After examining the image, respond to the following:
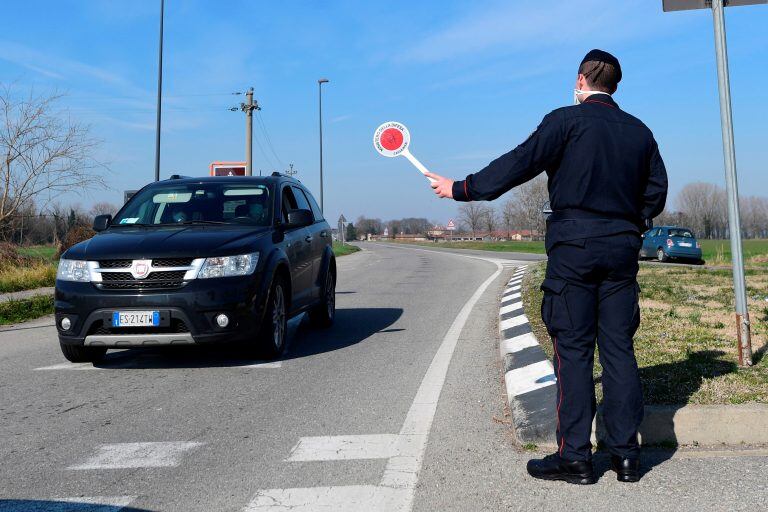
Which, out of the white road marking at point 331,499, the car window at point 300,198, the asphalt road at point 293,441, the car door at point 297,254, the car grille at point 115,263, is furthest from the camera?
the car window at point 300,198

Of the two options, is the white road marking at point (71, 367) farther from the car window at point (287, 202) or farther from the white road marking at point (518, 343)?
the white road marking at point (518, 343)

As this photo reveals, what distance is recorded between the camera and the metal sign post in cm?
515

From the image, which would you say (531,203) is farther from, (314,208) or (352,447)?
(352,447)

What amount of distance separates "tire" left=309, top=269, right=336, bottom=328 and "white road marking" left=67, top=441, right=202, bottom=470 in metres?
4.61

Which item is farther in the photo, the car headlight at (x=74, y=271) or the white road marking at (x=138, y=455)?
the car headlight at (x=74, y=271)

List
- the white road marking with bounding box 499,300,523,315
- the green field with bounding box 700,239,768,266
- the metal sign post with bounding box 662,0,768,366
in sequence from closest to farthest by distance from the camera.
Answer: the metal sign post with bounding box 662,0,768,366 < the white road marking with bounding box 499,300,523,315 < the green field with bounding box 700,239,768,266

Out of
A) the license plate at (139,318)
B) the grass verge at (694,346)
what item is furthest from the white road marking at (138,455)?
the grass verge at (694,346)

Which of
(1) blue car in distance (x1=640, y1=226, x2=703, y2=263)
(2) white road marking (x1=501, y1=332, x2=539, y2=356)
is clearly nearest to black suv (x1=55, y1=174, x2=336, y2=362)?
(2) white road marking (x1=501, y1=332, x2=539, y2=356)

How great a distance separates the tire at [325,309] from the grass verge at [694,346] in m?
2.45

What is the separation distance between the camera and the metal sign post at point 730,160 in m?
5.15

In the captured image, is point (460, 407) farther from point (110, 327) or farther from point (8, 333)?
point (8, 333)

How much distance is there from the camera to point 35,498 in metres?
3.25

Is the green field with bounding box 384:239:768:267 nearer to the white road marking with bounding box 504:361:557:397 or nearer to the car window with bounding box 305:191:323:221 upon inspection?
the car window with bounding box 305:191:323:221

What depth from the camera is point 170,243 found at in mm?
6254
